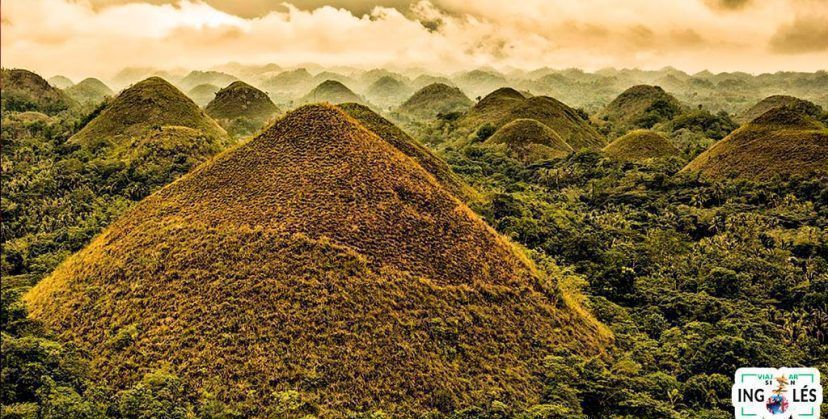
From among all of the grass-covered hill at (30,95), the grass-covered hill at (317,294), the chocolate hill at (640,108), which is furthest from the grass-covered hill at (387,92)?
the grass-covered hill at (317,294)

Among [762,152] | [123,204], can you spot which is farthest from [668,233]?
[123,204]

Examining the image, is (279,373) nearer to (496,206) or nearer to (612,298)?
(612,298)

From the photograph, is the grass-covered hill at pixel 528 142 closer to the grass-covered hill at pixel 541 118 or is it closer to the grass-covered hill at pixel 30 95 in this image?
the grass-covered hill at pixel 541 118

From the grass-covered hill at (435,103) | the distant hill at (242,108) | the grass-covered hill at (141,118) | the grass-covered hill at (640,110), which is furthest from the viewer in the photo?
the grass-covered hill at (435,103)

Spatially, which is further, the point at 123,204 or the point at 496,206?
the point at 496,206

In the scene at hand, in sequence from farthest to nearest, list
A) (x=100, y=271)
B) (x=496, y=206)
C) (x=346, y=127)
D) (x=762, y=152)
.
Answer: (x=762, y=152) < (x=496, y=206) < (x=346, y=127) < (x=100, y=271)

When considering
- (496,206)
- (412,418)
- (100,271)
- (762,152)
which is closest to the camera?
(412,418)
